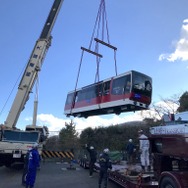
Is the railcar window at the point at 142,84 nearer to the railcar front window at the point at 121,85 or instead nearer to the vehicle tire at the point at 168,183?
the railcar front window at the point at 121,85

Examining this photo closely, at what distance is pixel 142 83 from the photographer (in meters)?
16.5

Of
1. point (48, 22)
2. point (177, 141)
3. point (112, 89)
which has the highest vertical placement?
point (48, 22)

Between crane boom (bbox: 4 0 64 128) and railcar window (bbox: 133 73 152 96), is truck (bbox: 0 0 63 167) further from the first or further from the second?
railcar window (bbox: 133 73 152 96)

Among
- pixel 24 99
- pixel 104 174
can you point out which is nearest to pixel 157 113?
pixel 24 99

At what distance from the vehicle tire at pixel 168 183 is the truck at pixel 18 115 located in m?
10.4

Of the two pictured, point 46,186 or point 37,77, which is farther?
point 37,77

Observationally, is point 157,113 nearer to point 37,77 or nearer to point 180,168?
point 37,77

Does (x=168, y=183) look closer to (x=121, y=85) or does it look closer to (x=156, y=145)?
(x=156, y=145)

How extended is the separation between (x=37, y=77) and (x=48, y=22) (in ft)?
12.2

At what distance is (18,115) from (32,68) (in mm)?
2992

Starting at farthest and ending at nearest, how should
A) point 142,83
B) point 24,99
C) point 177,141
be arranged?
point 24,99, point 142,83, point 177,141

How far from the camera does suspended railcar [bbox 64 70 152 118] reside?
52.6 ft

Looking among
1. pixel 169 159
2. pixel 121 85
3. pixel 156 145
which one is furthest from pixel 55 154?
pixel 169 159

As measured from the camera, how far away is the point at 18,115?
57.0 ft
